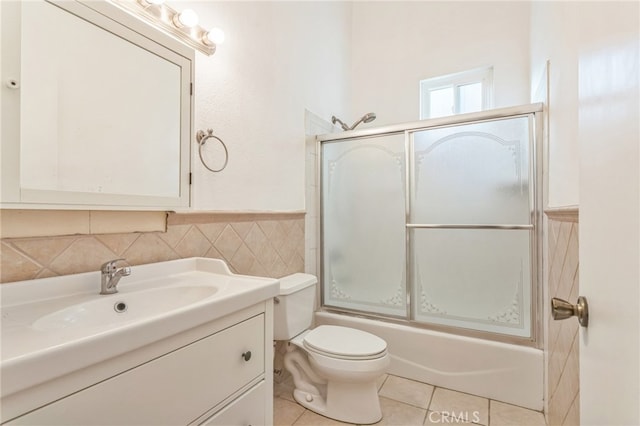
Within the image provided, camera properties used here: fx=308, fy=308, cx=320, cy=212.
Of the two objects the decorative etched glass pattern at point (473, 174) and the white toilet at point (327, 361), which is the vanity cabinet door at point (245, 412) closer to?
the white toilet at point (327, 361)

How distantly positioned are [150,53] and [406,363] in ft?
7.13

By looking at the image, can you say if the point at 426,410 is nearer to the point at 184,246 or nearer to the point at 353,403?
the point at 353,403

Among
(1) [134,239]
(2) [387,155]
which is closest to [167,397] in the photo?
(1) [134,239]

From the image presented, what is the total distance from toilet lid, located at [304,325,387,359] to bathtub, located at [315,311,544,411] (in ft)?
1.58

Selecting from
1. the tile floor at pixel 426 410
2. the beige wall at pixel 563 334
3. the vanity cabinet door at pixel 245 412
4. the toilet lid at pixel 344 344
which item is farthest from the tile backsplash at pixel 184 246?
the beige wall at pixel 563 334

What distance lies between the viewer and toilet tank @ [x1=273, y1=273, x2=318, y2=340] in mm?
1643

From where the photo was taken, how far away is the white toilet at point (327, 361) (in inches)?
59.1

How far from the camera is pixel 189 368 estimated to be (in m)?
0.81

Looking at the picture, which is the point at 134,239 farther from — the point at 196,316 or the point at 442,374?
the point at 442,374

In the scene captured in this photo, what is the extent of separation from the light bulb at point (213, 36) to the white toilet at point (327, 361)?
4.12ft

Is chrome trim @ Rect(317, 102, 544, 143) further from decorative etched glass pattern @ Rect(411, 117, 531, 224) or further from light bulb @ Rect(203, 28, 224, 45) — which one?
light bulb @ Rect(203, 28, 224, 45)

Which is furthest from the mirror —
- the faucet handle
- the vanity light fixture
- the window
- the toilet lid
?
the window

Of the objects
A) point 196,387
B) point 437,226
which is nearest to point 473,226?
point 437,226

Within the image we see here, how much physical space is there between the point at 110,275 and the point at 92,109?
1.85 feet
